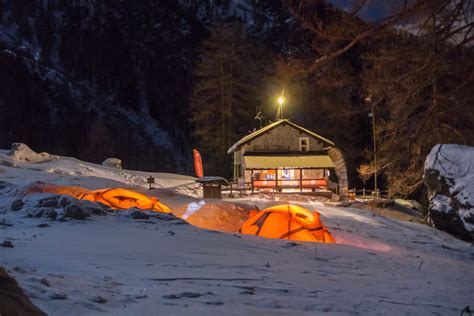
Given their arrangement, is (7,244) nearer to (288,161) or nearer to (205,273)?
(205,273)

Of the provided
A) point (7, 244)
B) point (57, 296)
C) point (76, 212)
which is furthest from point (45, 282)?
point (76, 212)

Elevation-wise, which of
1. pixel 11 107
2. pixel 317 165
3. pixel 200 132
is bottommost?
pixel 317 165

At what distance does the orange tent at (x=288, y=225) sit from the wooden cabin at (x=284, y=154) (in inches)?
866

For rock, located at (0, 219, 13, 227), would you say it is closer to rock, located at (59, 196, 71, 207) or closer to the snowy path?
the snowy path

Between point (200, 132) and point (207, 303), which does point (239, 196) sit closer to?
point (200, 132)

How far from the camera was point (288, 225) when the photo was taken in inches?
468

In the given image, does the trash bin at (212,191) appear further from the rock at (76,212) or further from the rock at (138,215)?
the rock at (76,212)

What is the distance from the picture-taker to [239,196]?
28828mm

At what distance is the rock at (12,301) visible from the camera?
2.85 metres

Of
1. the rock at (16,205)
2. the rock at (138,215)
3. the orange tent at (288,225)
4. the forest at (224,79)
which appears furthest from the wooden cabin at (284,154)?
the rock at (16,205)

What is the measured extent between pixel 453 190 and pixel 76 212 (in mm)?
12328

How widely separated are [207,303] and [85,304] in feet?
3.73

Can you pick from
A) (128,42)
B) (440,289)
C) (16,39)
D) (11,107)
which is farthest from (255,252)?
(16,39)

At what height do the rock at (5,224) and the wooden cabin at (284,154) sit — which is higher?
the wooden cabin at (284,154)
